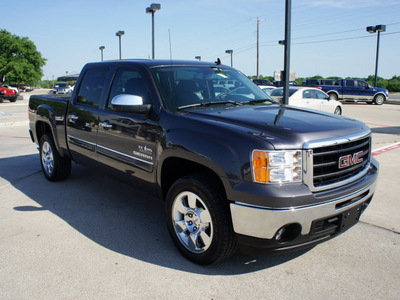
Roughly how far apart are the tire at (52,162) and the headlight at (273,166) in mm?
3849

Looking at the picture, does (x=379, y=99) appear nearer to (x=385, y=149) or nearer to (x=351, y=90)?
(x=351, y=90)

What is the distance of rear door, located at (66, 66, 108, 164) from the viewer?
4594mm

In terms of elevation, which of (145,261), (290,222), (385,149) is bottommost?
(145,261)

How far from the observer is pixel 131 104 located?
3.58 metres

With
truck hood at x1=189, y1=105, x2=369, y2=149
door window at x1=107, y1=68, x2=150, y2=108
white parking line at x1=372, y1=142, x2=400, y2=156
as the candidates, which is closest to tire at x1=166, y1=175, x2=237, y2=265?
truck hood at x1=189, y1=105, x2=369, y2=149

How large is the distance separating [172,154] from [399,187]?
3976mm

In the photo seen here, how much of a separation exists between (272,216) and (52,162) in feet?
13.8

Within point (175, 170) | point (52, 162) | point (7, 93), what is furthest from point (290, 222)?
point (7, 93)

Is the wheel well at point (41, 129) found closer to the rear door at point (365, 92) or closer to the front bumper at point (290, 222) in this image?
the front bumper at point (290, 222)

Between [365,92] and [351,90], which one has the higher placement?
[351,90]

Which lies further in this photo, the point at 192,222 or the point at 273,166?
the point at 192,222

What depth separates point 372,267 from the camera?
Result: 3258 mm

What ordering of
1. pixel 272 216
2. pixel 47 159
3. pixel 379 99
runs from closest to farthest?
1. pixel 272 216
2. pixel 47 159
3. pixel 379 99

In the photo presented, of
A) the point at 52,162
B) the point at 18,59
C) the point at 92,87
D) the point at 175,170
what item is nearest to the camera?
the point at 175,170
